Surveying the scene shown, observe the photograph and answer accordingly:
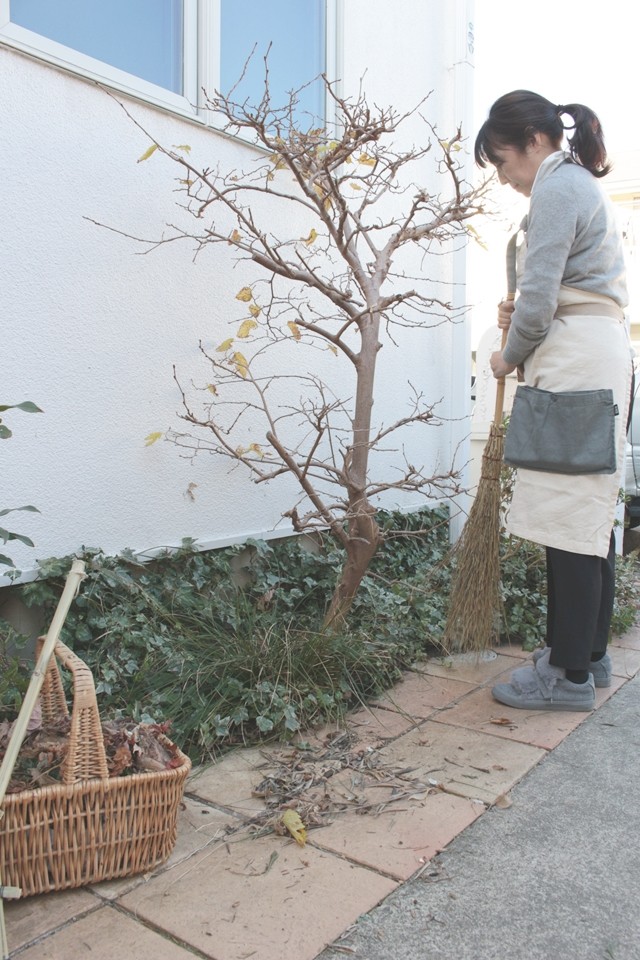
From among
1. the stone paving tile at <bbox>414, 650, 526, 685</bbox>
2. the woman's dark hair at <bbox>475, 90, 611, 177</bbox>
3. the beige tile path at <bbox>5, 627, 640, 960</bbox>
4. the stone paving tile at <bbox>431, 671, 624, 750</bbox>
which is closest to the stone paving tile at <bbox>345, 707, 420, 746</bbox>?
the beige tile path at <bbox>5, 627, 640, 960</bbox>

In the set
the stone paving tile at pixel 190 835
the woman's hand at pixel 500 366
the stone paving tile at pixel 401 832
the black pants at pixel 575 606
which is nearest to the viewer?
the stone paving tile at pixel 190 835

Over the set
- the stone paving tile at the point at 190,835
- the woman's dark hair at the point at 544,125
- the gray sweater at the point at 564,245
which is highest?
the woman's dark hair at the point at 544,125

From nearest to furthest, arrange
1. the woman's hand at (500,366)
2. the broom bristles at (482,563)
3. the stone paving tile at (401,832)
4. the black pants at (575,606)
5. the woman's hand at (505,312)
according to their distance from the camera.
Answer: the stone paving tile at (401,832) < the black pants at (575,606) < the woman's hand at (500,366) < the woman's hand at (505,312) < the broom bristles at (482,563)

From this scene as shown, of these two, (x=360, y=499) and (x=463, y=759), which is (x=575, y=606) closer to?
(x=463, y=759)

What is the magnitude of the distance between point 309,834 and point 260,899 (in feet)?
0.93

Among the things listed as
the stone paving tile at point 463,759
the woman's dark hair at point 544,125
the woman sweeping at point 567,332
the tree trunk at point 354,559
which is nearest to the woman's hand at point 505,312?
the woman sweeping at point 567,332

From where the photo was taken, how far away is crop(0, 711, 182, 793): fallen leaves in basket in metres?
1.74

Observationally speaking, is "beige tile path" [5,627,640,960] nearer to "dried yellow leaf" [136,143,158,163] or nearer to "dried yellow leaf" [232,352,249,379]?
"dried yellow leaf" [232,352,249,379]

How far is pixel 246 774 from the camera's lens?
2258 millimetres

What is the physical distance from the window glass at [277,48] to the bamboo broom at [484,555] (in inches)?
52.2

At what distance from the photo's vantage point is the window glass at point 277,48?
3.35m

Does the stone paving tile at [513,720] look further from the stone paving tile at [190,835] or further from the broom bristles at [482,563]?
the stone paving tile at [190,835]

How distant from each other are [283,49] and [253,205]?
0.79 meters

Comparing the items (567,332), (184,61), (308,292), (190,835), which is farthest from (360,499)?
(184,61)
